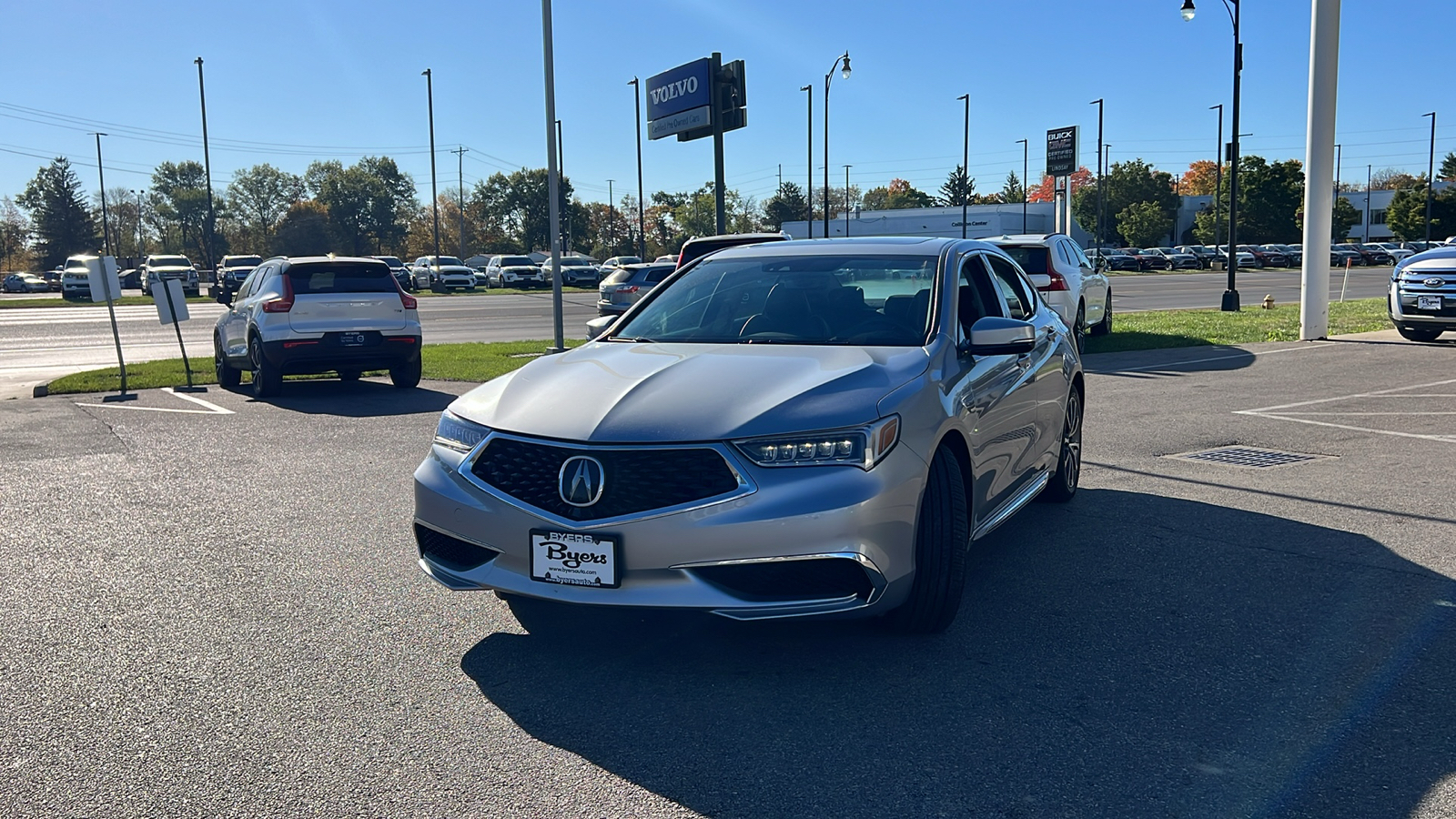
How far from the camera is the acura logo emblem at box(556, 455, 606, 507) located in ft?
13.1

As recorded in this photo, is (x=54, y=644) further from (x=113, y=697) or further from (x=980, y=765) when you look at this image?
(x=980, y=765)

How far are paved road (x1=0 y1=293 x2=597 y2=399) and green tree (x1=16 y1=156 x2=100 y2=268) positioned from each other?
9120 cm

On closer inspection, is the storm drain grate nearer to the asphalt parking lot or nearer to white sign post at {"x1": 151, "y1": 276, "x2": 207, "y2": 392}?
the asphalt parking lot

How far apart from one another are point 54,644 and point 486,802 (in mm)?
2495

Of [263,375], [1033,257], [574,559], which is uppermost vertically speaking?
[1033,257]

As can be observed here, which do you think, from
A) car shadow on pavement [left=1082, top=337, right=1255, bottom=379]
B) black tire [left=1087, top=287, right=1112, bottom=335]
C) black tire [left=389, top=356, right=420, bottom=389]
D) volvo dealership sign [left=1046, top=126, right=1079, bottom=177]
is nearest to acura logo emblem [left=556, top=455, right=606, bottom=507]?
black tire [left=389, top=356, right=420, bottom=389]

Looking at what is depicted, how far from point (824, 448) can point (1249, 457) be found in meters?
5.93

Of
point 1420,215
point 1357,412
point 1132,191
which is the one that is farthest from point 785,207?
point 1357,412

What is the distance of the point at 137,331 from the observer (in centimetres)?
2756

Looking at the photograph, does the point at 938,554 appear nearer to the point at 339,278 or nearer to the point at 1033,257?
the point at 339,278

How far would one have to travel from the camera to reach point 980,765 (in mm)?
3465

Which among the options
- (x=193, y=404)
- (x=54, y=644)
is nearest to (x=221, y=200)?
(x=193, y=404)

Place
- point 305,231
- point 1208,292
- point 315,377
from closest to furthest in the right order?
point 315,377 → point 1208,292 → point 305,231

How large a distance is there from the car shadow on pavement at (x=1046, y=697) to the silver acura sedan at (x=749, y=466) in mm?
323
